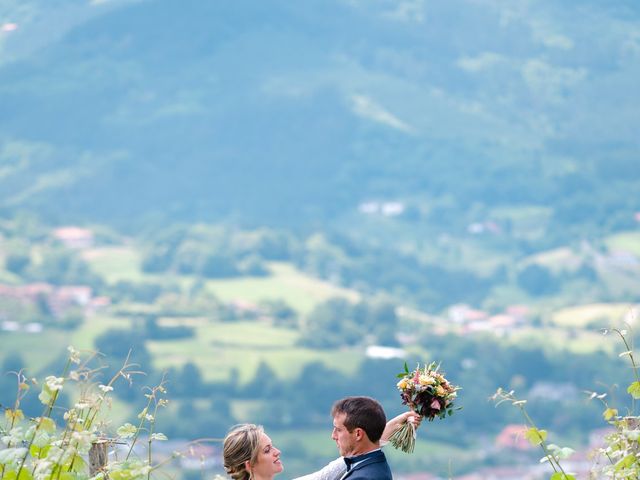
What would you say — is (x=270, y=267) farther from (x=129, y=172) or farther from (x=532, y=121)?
(x=532, y=121)

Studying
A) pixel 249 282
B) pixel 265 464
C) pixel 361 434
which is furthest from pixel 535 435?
pixel 249 282

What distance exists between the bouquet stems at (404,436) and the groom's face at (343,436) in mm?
368

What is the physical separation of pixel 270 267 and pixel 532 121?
77.9 meters

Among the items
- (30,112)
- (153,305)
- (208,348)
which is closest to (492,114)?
(30,112)

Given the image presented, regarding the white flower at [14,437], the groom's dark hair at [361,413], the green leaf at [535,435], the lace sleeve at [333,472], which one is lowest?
the lace sleeve at [333,472]

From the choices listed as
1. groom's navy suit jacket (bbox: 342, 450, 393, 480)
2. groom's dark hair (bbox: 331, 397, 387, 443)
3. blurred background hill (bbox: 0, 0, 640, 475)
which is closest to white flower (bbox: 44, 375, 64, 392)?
groom's dark hair (bbox: 331, 397, 387, 443)

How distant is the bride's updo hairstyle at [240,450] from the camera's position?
13.8ft

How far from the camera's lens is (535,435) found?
13.8 ft

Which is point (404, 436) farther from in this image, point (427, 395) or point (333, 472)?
point (333, 472)

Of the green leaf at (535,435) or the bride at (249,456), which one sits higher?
the green leaf at (535,435)

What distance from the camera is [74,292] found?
11400 cm

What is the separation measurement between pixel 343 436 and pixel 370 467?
0.48 feet

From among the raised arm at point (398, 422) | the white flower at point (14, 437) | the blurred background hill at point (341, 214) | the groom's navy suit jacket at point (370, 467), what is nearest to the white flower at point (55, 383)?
the white flower at point (14, 437)

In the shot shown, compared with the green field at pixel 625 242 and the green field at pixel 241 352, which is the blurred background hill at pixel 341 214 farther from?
the green field at pixel 625 242
